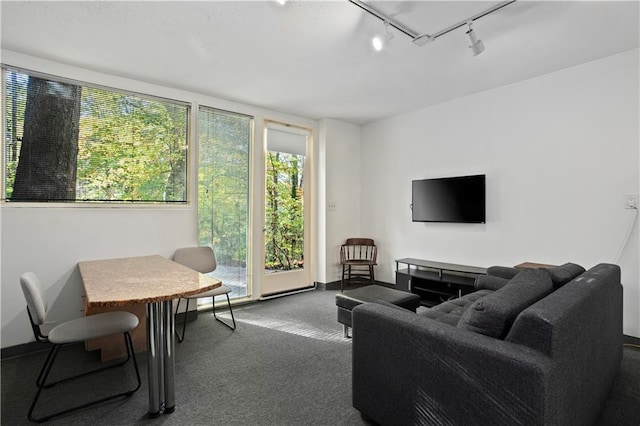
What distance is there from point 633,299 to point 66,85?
19.0 ft

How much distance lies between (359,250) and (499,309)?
155 inches

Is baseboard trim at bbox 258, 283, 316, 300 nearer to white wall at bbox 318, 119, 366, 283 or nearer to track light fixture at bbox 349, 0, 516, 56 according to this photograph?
white wall at bbox 318, 119, 366, 283

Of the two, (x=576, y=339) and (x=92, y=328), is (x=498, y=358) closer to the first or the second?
(x=576, y=339)

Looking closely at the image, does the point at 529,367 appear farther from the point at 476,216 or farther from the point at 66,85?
the point at 66,85

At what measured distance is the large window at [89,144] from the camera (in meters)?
2.91

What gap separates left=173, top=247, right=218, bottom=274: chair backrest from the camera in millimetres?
3619

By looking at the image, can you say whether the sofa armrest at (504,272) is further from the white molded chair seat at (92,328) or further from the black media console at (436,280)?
the white molded chair seat at (92,328)

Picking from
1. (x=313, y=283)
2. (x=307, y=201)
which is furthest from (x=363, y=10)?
(x=313, y=283)

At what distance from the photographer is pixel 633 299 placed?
292cm

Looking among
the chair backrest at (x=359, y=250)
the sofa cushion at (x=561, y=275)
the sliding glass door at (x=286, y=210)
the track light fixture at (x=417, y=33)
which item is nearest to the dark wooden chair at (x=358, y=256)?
the chair backrest at (x=359, y=250)

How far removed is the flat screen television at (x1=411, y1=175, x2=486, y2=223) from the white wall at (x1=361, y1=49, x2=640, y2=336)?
128mm

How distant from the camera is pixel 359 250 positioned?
5.38 meters

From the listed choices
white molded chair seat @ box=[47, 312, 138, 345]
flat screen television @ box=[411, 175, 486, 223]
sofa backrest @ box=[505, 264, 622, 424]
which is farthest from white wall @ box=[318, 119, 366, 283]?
sofa backrest @ box=[505, 264, 622, 424]

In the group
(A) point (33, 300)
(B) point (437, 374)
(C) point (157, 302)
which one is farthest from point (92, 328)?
(B) point (437, 374)
